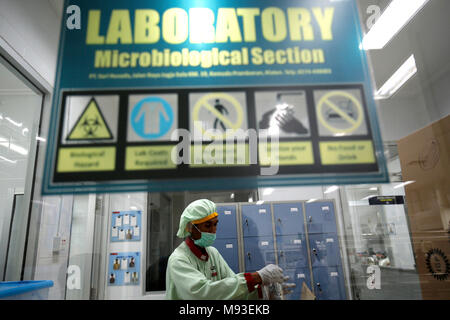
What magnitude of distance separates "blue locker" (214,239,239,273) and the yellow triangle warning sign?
2.11m

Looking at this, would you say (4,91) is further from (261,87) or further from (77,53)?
(261,87)

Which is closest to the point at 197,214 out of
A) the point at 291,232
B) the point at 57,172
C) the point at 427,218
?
the point at 57,172

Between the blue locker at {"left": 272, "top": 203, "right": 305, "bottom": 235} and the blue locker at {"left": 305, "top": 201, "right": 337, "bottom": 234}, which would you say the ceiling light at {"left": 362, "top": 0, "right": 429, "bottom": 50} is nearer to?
the blue locker at {"left": 305, "top": 201, "right": 337, "bottom": 234}

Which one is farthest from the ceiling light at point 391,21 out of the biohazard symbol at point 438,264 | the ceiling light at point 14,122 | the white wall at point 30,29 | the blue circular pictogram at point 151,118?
the ceiling light at point 14,122

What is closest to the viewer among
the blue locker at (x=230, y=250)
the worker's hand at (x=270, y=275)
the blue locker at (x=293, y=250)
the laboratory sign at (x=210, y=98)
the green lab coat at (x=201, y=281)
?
the laboratory sign at (x=210, y=98)

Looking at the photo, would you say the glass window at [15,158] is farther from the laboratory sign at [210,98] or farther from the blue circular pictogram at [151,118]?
the blue circular pictogram at [151,118]

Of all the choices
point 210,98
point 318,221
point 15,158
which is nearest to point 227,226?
point 318,221

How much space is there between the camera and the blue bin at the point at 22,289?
3.53 ft

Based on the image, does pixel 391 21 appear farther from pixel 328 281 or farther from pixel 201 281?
pixel 328 281

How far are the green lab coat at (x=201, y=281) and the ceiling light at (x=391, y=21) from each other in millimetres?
937

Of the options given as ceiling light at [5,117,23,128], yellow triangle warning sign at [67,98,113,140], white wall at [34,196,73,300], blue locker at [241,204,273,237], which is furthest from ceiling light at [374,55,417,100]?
ceiling light at [5,117,23,128]

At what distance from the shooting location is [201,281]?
1.10 metres

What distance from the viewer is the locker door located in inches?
94.6
